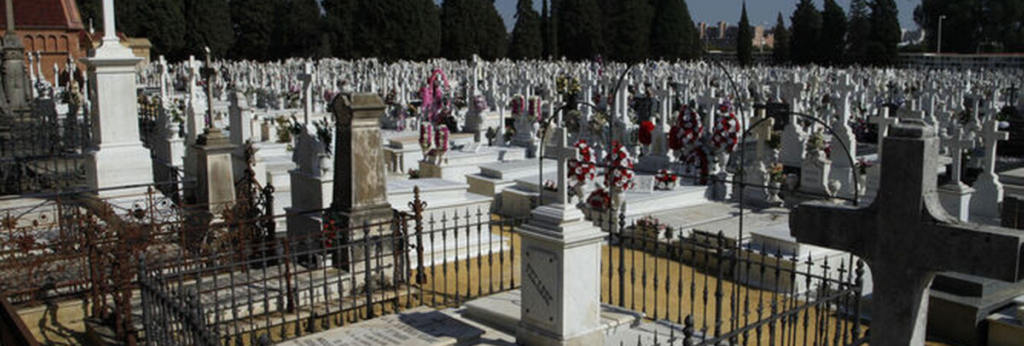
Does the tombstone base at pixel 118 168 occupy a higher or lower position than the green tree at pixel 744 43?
lower

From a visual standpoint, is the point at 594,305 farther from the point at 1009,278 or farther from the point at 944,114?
the point at 944,114

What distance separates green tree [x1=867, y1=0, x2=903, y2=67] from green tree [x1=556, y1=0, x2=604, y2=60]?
18.6m

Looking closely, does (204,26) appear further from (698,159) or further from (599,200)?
(599,200)

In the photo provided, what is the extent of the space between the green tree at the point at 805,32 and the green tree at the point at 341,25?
31.4m

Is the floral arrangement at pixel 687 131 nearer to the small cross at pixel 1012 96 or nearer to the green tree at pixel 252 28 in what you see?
the small cross at pixel 1012 96

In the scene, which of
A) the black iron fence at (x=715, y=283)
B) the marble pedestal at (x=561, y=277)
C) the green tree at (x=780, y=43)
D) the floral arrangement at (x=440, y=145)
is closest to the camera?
the marble pedestal at (x=561, y=277)

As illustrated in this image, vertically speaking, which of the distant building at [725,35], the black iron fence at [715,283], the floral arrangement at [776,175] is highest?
the distant building at [725,35]

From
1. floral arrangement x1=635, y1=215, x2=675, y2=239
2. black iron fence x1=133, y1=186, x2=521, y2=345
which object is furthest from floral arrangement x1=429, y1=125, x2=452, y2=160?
black iron fence x1=133, y1=186, x2=521, y2=345

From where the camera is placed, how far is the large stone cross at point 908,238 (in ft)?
10.9

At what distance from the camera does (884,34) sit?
5538cm

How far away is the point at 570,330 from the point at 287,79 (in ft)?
102

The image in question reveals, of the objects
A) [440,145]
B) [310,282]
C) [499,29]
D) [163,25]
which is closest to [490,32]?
[499,29]

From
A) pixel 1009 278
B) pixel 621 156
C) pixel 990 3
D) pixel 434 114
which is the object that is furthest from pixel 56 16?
pixel 990 3

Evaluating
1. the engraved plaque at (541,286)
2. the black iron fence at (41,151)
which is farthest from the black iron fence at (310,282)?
the black iron fence at (41,151)
